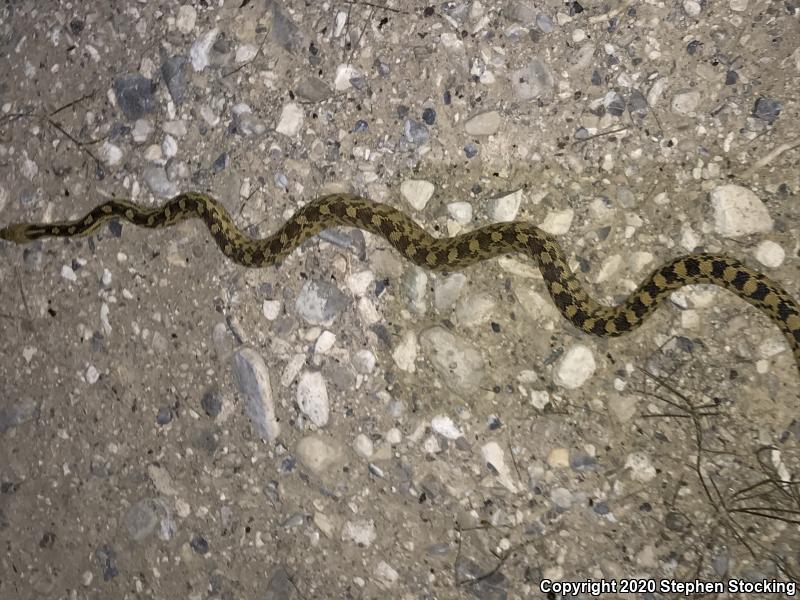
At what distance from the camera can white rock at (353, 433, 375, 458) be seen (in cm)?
496

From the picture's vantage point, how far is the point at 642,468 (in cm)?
444

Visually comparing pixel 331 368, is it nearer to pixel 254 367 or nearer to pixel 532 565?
pixel 254 367

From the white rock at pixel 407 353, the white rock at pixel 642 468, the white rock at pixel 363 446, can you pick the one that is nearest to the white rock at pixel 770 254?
the white rock at pixel 642 468

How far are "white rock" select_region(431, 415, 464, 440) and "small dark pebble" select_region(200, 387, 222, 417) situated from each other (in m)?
1.89

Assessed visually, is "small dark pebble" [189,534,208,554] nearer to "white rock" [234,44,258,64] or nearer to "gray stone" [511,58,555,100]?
"white rock" [234,44,258,64]

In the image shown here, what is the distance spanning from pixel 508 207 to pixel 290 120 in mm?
2039

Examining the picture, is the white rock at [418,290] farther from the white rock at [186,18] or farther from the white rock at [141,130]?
the white rock at [186,18]

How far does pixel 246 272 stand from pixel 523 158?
2.49 m

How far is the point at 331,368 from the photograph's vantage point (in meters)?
5.05

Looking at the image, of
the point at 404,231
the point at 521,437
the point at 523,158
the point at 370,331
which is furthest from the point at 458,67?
the point at 521,437

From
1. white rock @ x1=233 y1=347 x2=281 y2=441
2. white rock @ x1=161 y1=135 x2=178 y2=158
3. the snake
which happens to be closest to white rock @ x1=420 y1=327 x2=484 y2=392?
the snake

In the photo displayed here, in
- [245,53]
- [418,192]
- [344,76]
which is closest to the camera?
[418,192]

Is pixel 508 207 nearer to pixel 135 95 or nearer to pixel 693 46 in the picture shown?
pixel 693 46

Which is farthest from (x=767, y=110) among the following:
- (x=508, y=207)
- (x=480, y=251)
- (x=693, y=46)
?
(x=480, y=251)
